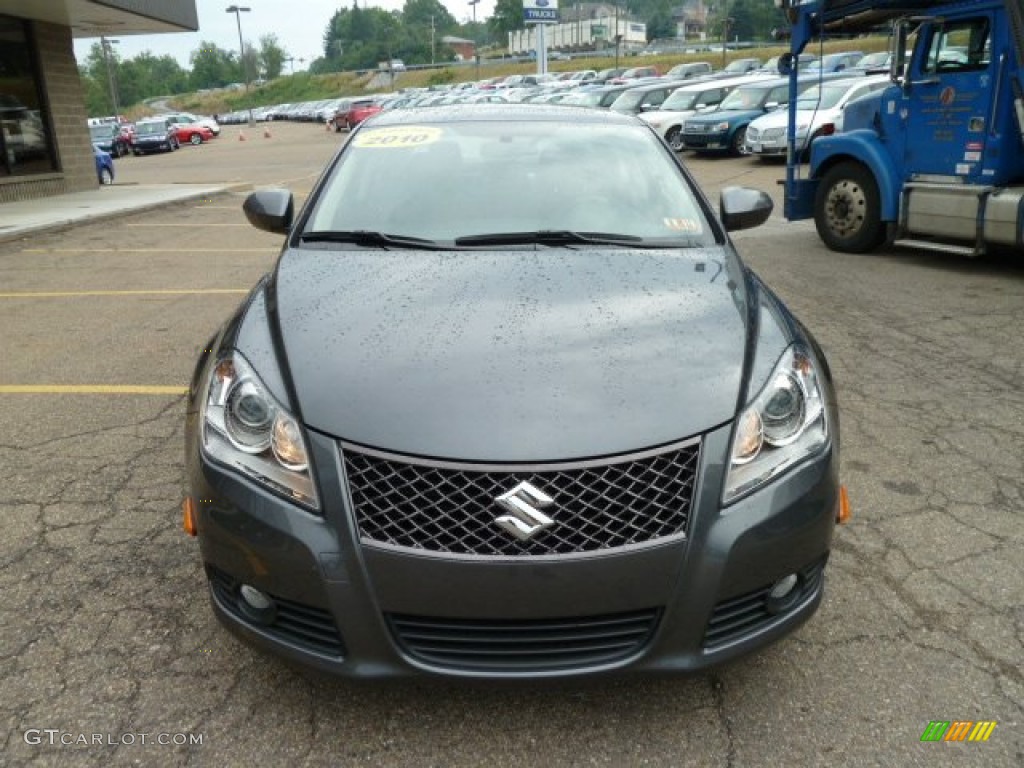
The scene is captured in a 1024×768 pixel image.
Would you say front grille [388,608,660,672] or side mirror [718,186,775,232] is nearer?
front grille [388,608,660,672]

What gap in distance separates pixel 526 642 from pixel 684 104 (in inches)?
895

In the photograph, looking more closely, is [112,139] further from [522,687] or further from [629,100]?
[522,687]

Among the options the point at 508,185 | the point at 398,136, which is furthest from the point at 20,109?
the point at 508,185

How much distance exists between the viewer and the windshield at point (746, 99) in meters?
20.4

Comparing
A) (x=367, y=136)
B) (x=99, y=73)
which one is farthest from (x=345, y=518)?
(x=99, y=73)

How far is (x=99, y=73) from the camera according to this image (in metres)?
101

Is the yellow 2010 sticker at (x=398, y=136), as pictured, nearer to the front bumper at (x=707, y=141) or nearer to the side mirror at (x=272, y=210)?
the side mirror at (x=272, y=210)

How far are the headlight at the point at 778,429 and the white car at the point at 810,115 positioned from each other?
15.0m

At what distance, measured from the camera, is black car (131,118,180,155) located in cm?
3759

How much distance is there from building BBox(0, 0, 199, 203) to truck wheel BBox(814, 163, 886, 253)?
1197cm

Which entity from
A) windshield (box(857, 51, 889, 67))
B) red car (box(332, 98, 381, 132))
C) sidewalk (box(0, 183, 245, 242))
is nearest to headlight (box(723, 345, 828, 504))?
sidewalk (box(0, 183, 245, 242))

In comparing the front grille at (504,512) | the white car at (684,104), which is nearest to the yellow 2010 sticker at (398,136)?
the front grille at (504,512)

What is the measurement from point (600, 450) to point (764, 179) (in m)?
15.1

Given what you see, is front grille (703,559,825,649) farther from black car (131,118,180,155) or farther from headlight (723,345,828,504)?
black car (131,118,180,155)
